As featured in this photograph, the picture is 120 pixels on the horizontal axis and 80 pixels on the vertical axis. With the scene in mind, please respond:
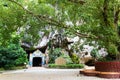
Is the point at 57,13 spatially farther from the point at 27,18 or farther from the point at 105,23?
the point at 105,23

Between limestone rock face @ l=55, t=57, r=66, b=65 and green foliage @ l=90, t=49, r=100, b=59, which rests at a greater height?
green foliage @ l=90, t=49, r=100, b=59

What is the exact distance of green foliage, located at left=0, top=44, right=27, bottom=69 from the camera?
2023 cm

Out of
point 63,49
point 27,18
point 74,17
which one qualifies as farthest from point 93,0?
point 63,49

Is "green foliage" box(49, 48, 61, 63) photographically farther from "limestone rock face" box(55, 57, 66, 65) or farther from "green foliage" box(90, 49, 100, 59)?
"green foliage" box(90, 49, 100, 59)

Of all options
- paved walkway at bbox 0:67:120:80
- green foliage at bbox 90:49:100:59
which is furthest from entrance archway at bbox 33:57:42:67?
paved walkway at bbox 0:67:120:80

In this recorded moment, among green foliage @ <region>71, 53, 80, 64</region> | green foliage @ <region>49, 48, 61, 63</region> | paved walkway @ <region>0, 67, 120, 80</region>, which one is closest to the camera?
paved walkway @ <region>0, 67, 120, 80</region>

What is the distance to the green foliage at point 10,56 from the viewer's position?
20.2 m

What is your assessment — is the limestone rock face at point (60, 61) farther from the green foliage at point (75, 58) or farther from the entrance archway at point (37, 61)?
the entrance archway at point (37, 61)

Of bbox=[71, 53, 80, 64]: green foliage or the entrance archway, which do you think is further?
the entrance archway

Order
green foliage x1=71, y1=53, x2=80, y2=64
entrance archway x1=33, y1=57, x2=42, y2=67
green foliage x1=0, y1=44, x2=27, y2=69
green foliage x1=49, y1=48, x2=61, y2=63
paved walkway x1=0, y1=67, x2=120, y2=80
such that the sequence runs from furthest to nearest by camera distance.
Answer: entrance archway x1=33, y1=57, x2=42, y2=67, green foliage x1=49, y1=48, x2=61, y2=63, green foliage x1=71, y1=53, x2=80, y2=64, green foliage x1=0, y1=44, x2=27, y2=69, paved walkway x1=0, y1=67, x2=120, y2=80

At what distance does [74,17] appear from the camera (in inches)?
591

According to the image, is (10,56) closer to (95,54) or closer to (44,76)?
(44,76)

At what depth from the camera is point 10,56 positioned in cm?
2034

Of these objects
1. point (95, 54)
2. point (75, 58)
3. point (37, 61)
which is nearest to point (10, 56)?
point (75, 58)
